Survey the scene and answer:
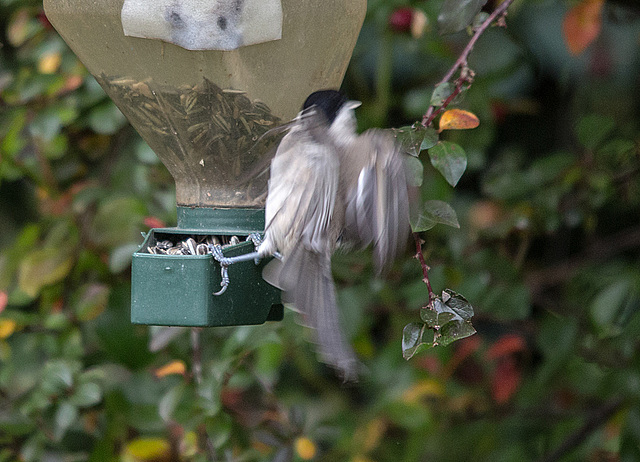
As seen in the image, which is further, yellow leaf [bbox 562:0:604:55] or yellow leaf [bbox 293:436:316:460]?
yellow leaf [bbox 562:0:604:55]

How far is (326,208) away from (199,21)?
399 millimetres

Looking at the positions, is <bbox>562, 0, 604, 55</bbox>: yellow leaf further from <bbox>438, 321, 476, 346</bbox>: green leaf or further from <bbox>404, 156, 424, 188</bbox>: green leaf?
<bbox>438, 321, 476, 346</bbox>: green leaf

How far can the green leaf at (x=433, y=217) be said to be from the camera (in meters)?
1.27

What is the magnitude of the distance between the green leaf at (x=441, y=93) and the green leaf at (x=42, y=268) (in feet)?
4.44

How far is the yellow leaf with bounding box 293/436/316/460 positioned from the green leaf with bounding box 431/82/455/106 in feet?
3.38

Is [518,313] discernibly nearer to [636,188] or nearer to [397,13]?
[636,188]

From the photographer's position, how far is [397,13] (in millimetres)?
2459

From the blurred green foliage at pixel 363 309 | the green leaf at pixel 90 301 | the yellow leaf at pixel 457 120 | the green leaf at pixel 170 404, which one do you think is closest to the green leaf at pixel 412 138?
the yellow leaf at pixel 457 120

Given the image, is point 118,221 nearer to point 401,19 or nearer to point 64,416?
point 64,416

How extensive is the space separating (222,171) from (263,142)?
110mm

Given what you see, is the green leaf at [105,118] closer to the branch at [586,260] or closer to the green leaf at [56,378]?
the green leaf at [56,378]

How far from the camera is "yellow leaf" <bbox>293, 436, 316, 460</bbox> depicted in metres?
2.00

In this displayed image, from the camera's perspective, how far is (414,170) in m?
1.33

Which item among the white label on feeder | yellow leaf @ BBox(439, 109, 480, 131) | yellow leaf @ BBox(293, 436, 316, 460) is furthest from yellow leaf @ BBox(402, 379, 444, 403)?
the white label on feeder
